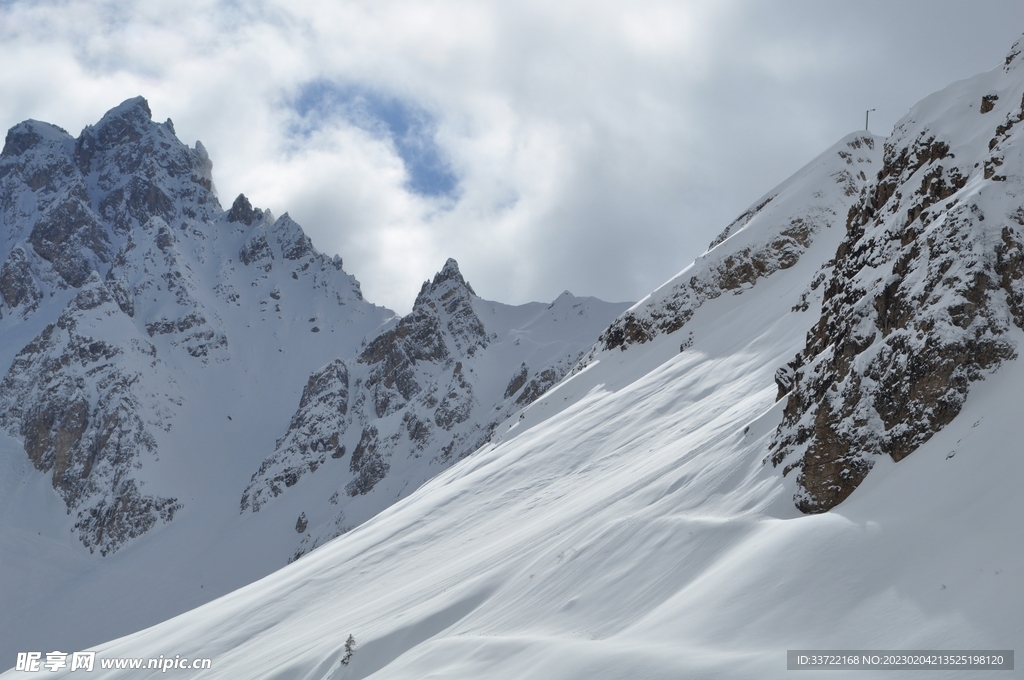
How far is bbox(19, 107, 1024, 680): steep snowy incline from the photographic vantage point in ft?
34.1

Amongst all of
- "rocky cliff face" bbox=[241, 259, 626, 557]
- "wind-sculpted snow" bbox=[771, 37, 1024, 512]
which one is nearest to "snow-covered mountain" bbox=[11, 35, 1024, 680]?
"wind-sculpted snow" bbox=[771, 37, 1024, 512]

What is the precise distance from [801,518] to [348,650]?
10.0m

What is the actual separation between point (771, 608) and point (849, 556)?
1.42 m

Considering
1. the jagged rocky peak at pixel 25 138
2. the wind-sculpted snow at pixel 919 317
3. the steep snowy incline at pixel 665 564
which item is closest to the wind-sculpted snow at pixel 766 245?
the steep snowy incline at pixel 665 564

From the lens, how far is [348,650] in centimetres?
1702

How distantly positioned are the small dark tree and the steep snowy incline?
10 cm

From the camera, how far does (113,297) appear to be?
136 m

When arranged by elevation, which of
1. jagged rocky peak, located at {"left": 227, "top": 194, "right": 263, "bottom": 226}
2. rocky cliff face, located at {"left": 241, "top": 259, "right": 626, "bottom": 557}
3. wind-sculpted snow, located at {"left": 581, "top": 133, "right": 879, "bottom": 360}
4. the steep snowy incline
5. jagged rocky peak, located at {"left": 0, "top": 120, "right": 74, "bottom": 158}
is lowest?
the steep snowy incline

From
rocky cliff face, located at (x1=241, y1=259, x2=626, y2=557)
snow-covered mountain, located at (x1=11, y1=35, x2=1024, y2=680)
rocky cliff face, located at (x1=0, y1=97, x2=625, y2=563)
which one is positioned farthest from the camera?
rocky cliff face, located at (x1=0, y1=97, x2=625, y2=563)

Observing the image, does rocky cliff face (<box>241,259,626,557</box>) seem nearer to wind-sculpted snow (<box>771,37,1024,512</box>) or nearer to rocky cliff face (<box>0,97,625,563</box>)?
rocky cliff face (<box>0,97,625,563</box>)

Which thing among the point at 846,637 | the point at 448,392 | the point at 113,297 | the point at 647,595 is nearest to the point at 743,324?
the point at 647,595

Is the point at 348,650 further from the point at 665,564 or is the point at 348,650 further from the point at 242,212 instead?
the point at 242,212

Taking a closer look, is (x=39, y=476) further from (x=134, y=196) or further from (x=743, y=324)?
(x=743, y=324)

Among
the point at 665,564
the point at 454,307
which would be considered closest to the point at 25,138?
the point at 454,307
